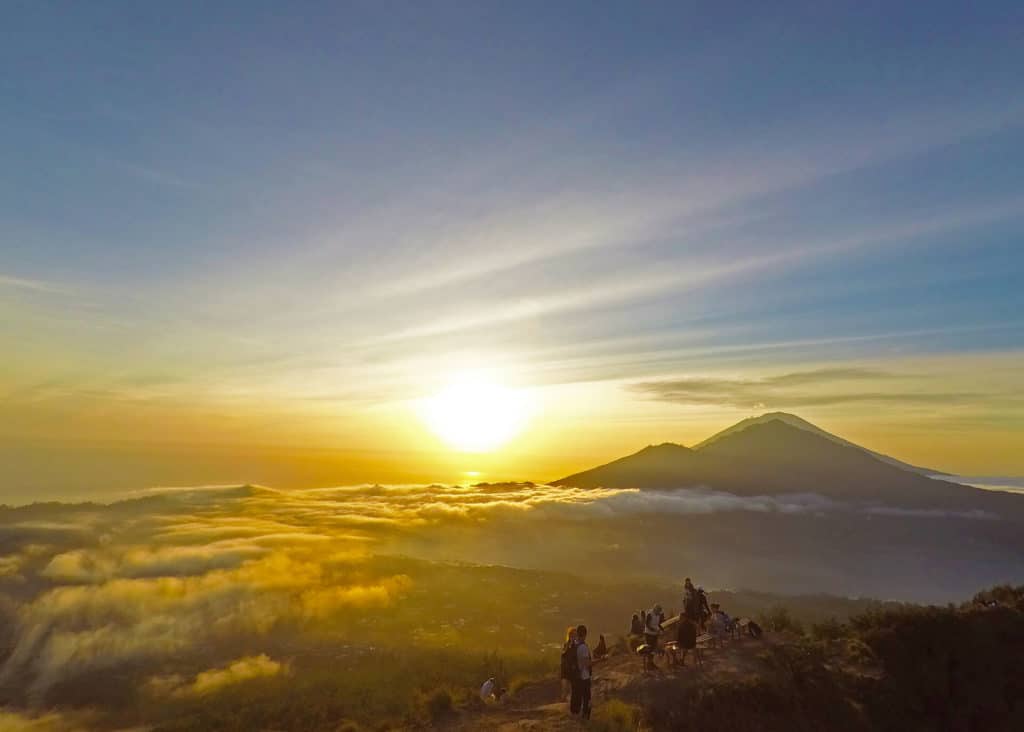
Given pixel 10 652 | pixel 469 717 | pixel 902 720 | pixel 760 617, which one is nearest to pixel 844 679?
pixel 902 720

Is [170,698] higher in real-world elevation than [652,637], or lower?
lower

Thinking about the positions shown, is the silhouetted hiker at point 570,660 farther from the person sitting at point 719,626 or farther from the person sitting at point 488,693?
the person sitting at point 719,626

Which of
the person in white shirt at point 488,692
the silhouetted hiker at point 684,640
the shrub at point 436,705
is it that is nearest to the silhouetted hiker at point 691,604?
the silhouetted hiker at point 684,640

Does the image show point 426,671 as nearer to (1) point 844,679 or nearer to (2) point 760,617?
(2) point 760,617

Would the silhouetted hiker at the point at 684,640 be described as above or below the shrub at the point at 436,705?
above

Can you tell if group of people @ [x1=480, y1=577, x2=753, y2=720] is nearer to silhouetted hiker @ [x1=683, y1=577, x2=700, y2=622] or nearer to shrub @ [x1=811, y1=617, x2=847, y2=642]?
silhouetted hiker @ [x1=683, y1=577, x2=700, y2=622]

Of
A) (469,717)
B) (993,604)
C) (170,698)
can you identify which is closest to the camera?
(469,717)

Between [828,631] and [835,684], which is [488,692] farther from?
[828,631]

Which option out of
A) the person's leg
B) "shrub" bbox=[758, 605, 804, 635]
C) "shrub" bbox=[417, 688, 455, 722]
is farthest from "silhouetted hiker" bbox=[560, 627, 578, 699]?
"shrub" bbox=[758, 605, 804, 635]
